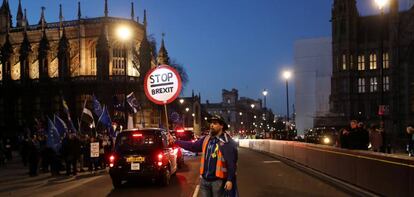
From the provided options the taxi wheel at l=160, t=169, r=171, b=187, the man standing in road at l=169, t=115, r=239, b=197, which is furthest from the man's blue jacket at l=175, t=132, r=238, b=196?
the taxi wheel at l=160, t=169, r=171, b=187

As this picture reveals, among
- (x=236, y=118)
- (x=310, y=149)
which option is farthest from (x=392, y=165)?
(x=236, y=118)

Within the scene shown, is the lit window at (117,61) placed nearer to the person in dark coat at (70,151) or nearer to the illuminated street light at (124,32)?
the illuminated street light at (124,32)

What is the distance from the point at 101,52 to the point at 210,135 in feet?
197

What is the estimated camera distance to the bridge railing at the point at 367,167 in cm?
1170

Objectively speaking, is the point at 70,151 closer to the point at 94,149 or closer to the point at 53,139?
the point at 94,149

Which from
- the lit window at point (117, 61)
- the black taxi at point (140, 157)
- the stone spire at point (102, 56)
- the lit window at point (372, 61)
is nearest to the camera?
the black taxi at point (140, 157)

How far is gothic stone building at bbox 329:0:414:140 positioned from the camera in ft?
265

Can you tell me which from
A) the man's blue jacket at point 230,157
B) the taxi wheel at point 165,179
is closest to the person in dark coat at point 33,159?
the taxi wheel at point 165,179

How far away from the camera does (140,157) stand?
16.1 meters

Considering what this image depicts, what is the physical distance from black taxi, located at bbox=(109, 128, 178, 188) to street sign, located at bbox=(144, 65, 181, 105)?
4.48 metres

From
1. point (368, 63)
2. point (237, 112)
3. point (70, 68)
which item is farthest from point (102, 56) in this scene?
point (237, 112)

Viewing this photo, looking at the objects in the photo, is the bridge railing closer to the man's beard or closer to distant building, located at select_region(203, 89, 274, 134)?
the man's beard

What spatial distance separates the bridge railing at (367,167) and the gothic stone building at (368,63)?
196 feet

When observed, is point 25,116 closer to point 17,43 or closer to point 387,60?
point 17,43
